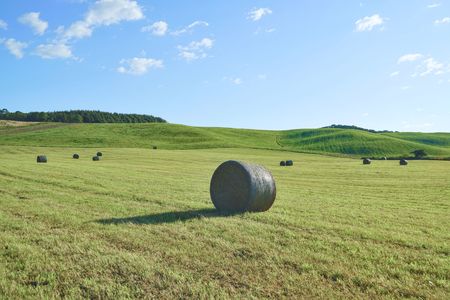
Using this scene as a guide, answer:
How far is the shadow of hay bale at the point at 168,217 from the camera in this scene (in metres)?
11.7

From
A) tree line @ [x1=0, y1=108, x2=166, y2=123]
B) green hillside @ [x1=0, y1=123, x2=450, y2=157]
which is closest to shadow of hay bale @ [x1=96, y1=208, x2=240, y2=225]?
green hillside @ [x1=0, y1=123, x2=450, y2=157]

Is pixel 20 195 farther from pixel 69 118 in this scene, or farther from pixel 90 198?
pixel 69 118

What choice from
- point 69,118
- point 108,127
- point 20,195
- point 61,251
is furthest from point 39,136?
point 61,251

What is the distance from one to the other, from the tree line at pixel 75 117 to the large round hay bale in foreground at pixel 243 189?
12006 cm

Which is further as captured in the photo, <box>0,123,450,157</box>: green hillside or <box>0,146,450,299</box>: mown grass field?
<box>0,123,450,157</box>: green hillside

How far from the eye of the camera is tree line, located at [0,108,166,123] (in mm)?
123625

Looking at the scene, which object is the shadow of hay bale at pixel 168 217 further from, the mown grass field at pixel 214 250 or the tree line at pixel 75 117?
the tree line at pixel 75 117

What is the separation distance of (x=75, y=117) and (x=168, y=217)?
130 metres

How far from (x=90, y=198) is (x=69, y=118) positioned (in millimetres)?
124008

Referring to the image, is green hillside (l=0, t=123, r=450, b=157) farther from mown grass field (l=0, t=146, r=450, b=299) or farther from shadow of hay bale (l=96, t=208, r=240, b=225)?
mown grass field (l=0, t=146, r=450, b=299)

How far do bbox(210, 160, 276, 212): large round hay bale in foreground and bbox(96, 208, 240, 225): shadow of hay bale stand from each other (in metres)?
0.61

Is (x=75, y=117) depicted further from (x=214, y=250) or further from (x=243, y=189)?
(x=214, y=250)

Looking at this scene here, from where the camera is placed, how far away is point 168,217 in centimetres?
1248

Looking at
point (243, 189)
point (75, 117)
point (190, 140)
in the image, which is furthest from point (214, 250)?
point (75, 117)
